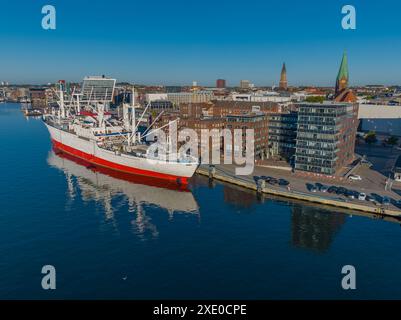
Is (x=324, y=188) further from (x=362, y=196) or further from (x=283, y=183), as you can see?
(x=283, y=183)

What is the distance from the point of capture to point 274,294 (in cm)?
3834

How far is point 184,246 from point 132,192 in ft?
97.1

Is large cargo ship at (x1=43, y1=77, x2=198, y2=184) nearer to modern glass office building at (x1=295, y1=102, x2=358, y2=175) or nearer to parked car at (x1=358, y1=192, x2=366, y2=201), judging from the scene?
modern glass office building at (x1=295, y1=102, x2=358, y2=175)

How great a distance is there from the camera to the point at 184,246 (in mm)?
49344

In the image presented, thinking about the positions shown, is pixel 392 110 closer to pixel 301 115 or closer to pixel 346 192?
pixel 301 115

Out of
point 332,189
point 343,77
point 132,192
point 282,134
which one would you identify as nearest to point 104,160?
point 132,192

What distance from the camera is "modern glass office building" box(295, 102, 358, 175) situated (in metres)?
75.9

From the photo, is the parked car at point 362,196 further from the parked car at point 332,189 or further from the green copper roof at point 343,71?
the green copper roof at point 343,71

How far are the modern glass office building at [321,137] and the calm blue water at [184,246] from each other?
1783 centimetres

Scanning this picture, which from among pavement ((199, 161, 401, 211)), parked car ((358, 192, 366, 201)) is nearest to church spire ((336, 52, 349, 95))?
pavement ((199, 161, 401, 211))

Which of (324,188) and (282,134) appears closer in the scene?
(324,188)

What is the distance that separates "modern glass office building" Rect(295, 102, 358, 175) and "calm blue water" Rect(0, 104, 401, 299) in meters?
17.8

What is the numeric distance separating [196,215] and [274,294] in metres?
25.8

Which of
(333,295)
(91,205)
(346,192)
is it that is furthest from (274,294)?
(91,205)
